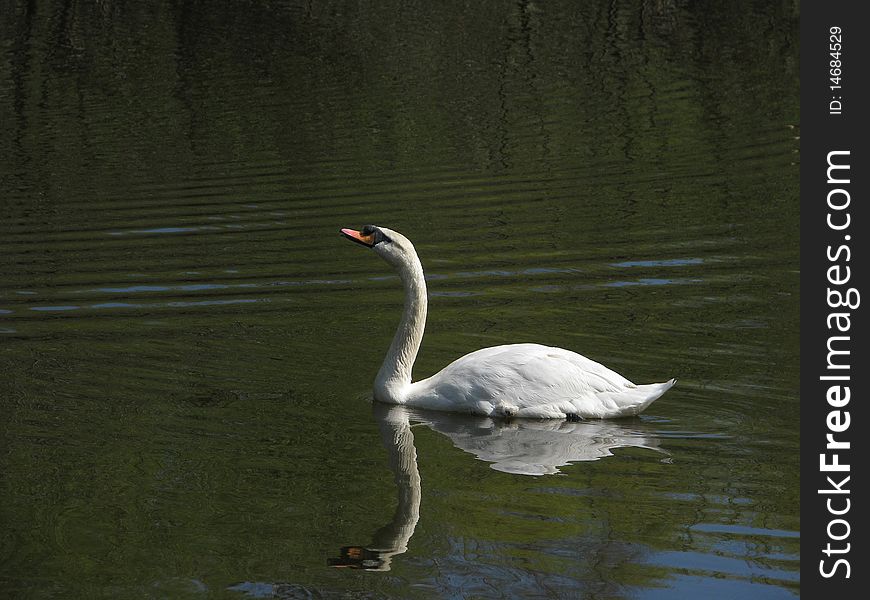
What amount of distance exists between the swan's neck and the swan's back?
49 centimetres

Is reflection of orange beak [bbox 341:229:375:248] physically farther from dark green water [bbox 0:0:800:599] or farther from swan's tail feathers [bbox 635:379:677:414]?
swan's tail feathers [bbox 635:379:677:414]

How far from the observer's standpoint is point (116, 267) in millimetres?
15094

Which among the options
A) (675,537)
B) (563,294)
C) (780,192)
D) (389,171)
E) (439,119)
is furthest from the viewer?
(439,119)

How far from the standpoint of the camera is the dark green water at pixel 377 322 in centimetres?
805

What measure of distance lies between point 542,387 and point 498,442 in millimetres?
579

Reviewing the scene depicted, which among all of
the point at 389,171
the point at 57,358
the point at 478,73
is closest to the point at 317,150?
the point at 389,171

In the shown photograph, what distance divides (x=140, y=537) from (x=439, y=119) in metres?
17.5

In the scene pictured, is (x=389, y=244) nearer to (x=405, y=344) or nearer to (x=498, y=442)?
(x=405, y=344)

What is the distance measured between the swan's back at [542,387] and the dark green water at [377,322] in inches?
7.8

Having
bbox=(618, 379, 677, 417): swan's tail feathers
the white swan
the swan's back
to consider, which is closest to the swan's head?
the white swan

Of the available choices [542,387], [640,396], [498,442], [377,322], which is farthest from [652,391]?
[377,322]

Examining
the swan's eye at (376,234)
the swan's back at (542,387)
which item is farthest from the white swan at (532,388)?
the swan's eye at (376,234)

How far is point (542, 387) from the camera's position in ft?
33.9

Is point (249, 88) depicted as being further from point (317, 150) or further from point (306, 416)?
point (306, 416)
